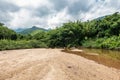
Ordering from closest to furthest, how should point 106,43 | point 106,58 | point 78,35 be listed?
1. point 106,58
2. point 106,43
3. point 78,35

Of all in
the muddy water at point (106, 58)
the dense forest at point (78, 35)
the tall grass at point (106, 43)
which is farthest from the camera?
the dense forest at point (78, 35)

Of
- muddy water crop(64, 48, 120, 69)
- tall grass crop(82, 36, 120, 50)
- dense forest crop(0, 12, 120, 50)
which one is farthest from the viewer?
dense forest crop(0, 12, 120, 50)

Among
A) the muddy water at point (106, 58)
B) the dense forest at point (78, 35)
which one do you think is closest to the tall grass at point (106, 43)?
the dense forest at point (78, 35)

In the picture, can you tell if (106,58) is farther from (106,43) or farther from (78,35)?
(78,35)

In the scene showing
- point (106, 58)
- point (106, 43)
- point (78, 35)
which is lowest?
point (106, 58)

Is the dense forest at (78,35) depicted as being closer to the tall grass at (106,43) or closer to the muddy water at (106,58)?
the tall grass at (106,43)

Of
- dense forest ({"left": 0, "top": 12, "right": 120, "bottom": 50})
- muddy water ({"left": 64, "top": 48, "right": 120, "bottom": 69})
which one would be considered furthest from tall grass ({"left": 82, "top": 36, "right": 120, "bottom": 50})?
muddy water ({"left": 64, "top": 48, "right": 120, "bottom": 69})

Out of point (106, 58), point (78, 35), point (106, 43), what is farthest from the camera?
point (78, 35)

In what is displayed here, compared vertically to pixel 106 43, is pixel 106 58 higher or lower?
lower

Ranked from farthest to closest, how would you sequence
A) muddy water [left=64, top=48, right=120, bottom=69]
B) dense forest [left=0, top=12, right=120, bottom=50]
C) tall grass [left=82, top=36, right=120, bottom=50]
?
dense forest [left=0, top=12, right=120, bottom=50] → tall grass [left=82, top=36, right=120, bottom=50] → muddy water [left=64, top=48, right=120, bottom=69]

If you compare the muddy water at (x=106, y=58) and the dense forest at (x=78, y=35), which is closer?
the muddy water at (x=106, y=58)

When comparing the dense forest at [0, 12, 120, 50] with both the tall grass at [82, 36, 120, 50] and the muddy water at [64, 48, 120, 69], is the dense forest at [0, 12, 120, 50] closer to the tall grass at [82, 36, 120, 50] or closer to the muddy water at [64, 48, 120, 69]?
the tall grass at [82, 36, 120, 50]

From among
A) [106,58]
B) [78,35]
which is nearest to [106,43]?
[78,35]

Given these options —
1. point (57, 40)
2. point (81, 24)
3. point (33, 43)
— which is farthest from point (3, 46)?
point (81, 24)
